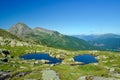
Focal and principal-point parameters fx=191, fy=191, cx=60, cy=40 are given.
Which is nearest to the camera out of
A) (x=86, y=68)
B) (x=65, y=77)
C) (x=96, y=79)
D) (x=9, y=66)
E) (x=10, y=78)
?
(x=96, y=79)

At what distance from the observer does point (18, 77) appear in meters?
86.7

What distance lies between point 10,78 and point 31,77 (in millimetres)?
11958

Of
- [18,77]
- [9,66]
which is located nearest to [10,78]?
[18,77]

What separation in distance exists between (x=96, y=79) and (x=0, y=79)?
47.1 metres

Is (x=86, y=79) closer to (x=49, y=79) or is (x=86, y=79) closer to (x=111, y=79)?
(x=111, y=79)

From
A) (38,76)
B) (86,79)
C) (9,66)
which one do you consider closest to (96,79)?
(86,79)

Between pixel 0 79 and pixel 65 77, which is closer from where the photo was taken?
pixel 65 77

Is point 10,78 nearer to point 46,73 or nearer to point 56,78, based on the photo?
point 46,73

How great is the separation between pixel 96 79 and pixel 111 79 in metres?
6.12

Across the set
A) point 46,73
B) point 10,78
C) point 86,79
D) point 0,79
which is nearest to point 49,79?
point 46,73

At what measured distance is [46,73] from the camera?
86.1 metres

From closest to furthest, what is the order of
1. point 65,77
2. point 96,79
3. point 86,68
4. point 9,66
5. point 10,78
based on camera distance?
1. point 96,79
2. point 65,77
3. point 10,78
4. point 86,68
5. point 9,66

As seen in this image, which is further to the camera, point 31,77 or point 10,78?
point 10,78

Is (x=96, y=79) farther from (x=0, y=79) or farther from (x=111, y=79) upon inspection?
(x=0, y=79)
